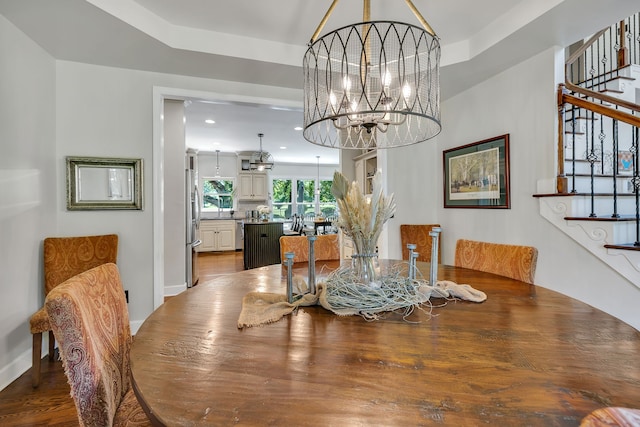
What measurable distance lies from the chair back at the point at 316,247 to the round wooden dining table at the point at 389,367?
3.31 feet

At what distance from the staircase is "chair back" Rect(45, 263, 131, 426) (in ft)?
8.82

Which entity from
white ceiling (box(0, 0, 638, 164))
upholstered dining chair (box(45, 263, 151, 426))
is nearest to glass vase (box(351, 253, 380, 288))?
upholstered dining chair (box(45, 263, 151, 426))

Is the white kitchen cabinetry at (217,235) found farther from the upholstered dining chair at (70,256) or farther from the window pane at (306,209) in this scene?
the upholstered dining chair at (70,256)

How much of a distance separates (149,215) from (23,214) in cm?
84

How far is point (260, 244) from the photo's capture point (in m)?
5.65

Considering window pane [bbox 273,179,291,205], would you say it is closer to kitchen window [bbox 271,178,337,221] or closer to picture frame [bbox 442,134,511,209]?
kitchen window [bbox 271,178,337,221]

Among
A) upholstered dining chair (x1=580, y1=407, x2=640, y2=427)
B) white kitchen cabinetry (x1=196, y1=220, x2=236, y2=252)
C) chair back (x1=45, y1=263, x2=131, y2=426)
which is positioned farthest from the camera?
white kitchen cabinetry (x1=196, y1=220, x2=236, y2=252)

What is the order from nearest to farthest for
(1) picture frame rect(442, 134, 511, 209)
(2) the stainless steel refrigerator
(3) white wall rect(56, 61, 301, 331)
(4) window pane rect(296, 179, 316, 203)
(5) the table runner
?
1. (5) the table runner
2. (3) white wall rect(56, 61, 301, 331)
3. (1) picture frame rect(442, 134, 511, 209)
4. (2) the stainless steel refrigerator
5. (4) window pane rect(296, 179, 316, 203)

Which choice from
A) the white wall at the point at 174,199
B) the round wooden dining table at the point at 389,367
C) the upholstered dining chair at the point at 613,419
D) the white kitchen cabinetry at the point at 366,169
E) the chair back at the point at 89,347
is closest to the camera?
the upholstered dining chair at the point at 613,419

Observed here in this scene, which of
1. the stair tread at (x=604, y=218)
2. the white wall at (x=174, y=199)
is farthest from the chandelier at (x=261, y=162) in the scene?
the stair tread at (x=604, y=218)

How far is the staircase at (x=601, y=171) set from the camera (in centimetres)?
199

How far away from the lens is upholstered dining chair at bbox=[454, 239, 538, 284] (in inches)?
64.0

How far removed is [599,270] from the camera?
211 cm

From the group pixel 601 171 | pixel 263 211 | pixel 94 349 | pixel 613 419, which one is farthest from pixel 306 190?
pixel 613 419
